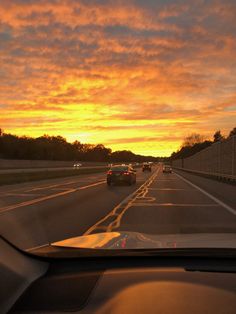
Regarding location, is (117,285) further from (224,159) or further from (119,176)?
(224,159)

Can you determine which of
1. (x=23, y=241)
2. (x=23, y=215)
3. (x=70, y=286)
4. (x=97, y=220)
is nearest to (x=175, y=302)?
(x=70, y=286)

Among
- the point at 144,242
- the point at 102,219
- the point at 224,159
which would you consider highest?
the point at 224,159

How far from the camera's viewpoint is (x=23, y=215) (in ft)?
52.6

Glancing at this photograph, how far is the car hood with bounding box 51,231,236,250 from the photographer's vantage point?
445 centimetres

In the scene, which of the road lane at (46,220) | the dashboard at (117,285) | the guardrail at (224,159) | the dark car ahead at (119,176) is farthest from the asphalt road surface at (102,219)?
the guardrail at (224,159)

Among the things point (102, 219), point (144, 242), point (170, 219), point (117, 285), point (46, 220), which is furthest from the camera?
point (102, 219)

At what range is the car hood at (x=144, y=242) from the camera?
14.6 ft

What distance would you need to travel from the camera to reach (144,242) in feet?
15.5

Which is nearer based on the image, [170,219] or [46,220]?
[46,220]

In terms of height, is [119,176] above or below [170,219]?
above

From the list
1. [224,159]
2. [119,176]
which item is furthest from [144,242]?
[224,159]

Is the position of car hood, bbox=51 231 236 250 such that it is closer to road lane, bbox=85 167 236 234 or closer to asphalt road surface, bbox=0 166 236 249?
asphalt road surface, bbox=0 166 236 249

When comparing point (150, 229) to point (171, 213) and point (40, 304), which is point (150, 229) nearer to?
point (171, 213)

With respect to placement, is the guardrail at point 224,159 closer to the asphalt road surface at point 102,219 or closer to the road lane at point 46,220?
the asphalt road surface at point 102,219
